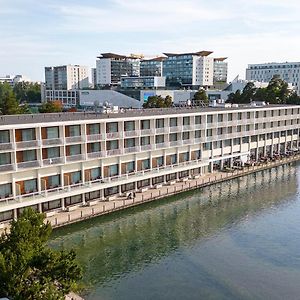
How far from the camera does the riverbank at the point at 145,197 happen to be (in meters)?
35.0

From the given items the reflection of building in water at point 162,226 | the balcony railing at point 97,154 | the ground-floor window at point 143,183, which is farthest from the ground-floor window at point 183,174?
the balcony railing at point 97,154

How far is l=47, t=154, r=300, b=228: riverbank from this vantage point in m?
35.0

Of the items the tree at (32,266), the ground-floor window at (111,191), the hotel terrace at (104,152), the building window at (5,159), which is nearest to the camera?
the tree at (32,266)

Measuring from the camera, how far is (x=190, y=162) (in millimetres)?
48781

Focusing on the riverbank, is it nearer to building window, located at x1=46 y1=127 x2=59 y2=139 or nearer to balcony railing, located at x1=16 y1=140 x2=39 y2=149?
balcony railing, located at x1=16 y1=140 x2=39 y2=149

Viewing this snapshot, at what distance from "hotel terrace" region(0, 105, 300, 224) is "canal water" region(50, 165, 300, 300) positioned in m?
3.49

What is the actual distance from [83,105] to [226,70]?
73.4 metres

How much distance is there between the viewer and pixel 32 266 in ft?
62.7

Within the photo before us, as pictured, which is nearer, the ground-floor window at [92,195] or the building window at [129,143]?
the ground-floor window at [92,195]

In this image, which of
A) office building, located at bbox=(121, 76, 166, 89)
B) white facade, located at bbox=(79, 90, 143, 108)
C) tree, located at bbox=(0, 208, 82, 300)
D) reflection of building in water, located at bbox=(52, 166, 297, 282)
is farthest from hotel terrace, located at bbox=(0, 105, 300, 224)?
office building, located at bbox=(121, 76, 166, 89)

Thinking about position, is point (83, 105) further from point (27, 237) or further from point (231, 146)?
point (27, 237)

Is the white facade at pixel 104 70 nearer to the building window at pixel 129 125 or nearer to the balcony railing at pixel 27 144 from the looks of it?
the building window at pixel 129 125

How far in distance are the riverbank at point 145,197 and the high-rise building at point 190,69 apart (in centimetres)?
10496

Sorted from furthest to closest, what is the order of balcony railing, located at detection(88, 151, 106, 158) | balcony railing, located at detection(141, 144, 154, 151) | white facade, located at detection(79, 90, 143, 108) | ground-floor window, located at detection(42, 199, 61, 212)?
1. white facade, located at detection(79, 90, 143, 108)
2. balcony railing, located at detection(141, 144, 154, 151)
3. balcony railing, located at detection(88, 151, 106, 158)
4. ground-floor window, located at detection(42, 199, 61, 212)
